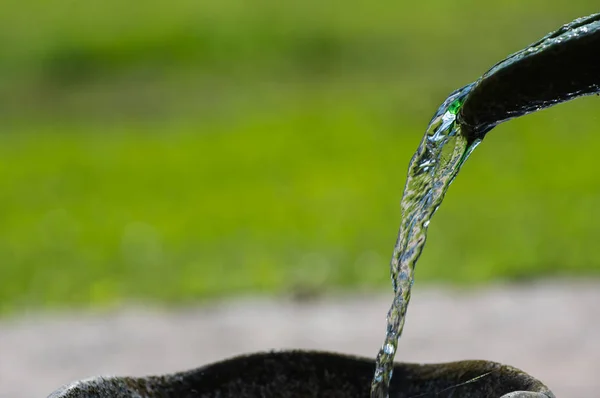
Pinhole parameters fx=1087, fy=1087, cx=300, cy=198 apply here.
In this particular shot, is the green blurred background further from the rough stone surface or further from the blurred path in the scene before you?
the rough stone surface

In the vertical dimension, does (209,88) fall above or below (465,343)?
above

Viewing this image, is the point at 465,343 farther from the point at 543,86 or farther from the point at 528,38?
the point at 528,38

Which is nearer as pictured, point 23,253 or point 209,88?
point 23,253

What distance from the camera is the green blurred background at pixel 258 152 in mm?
5801

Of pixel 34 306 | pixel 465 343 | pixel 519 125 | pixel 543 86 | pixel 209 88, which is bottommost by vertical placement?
pixel 543 86

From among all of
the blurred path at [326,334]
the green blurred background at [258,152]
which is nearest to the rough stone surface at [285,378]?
the green blurred background at [258,152]

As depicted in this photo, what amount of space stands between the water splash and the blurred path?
2329 millimetres

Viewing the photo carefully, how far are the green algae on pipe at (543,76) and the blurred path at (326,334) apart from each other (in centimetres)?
264

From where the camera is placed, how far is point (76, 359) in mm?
4191

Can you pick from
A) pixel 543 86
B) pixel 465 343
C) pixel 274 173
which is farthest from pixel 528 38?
pixel 543 86

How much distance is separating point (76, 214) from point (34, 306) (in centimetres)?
209

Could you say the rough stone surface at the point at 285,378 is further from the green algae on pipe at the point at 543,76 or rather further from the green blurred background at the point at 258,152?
the green blurred background at the point at 258,152

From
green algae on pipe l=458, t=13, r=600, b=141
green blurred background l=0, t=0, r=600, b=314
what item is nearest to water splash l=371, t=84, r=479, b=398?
green algae on pipe l=458, t=13, r=600, b=141

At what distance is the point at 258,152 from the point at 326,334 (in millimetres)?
4806
